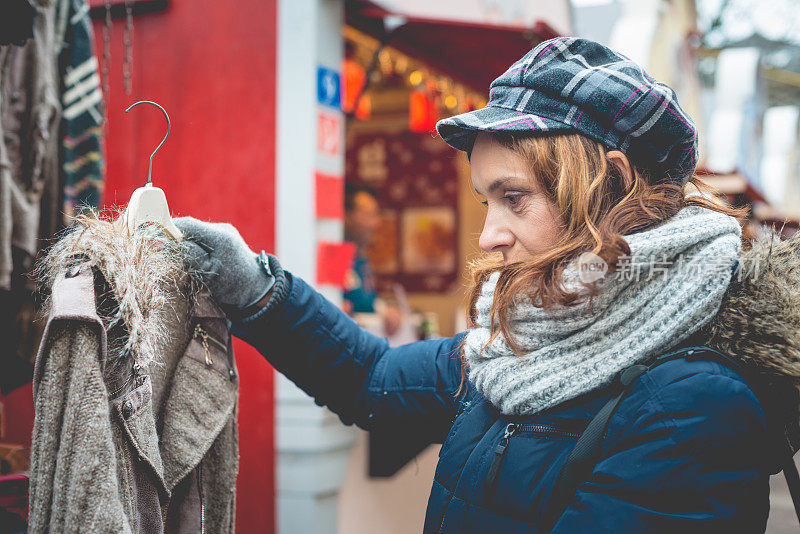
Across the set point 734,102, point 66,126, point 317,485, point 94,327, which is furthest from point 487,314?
point 734,102

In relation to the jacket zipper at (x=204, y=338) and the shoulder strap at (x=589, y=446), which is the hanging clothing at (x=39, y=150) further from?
the shoulder strap at (x=589, y=446)

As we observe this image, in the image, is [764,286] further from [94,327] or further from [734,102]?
[734,102]

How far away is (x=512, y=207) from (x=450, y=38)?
312cm

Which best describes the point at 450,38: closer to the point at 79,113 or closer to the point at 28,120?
the point at 79,113

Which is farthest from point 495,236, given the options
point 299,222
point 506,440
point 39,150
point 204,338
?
point 299,222

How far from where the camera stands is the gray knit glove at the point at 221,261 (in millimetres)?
1427

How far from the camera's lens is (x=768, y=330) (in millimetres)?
1127

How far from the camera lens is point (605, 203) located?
123cm

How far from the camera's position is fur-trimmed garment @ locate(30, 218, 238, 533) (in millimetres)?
1096

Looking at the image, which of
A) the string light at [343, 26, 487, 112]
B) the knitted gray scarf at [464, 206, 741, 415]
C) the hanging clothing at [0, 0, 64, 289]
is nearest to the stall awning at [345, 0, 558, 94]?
the string light at [343, 26, 487, 112]

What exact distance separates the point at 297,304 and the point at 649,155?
0.84 meters

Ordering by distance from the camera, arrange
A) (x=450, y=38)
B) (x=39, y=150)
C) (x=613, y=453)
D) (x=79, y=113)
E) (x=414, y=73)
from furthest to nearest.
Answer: (x=414, y=73) < (x=450, y=38) < (x=79, y=113) < (x=39, y=150) < (x=613, y=453)

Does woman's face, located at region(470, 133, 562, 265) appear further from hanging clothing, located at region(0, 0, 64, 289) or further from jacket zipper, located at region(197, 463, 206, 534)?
hanging clothing, located at region(0, 0, 64, 289)

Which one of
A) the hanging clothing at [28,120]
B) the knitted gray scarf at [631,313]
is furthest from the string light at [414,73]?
the knitted gray scarf at [631,313]
